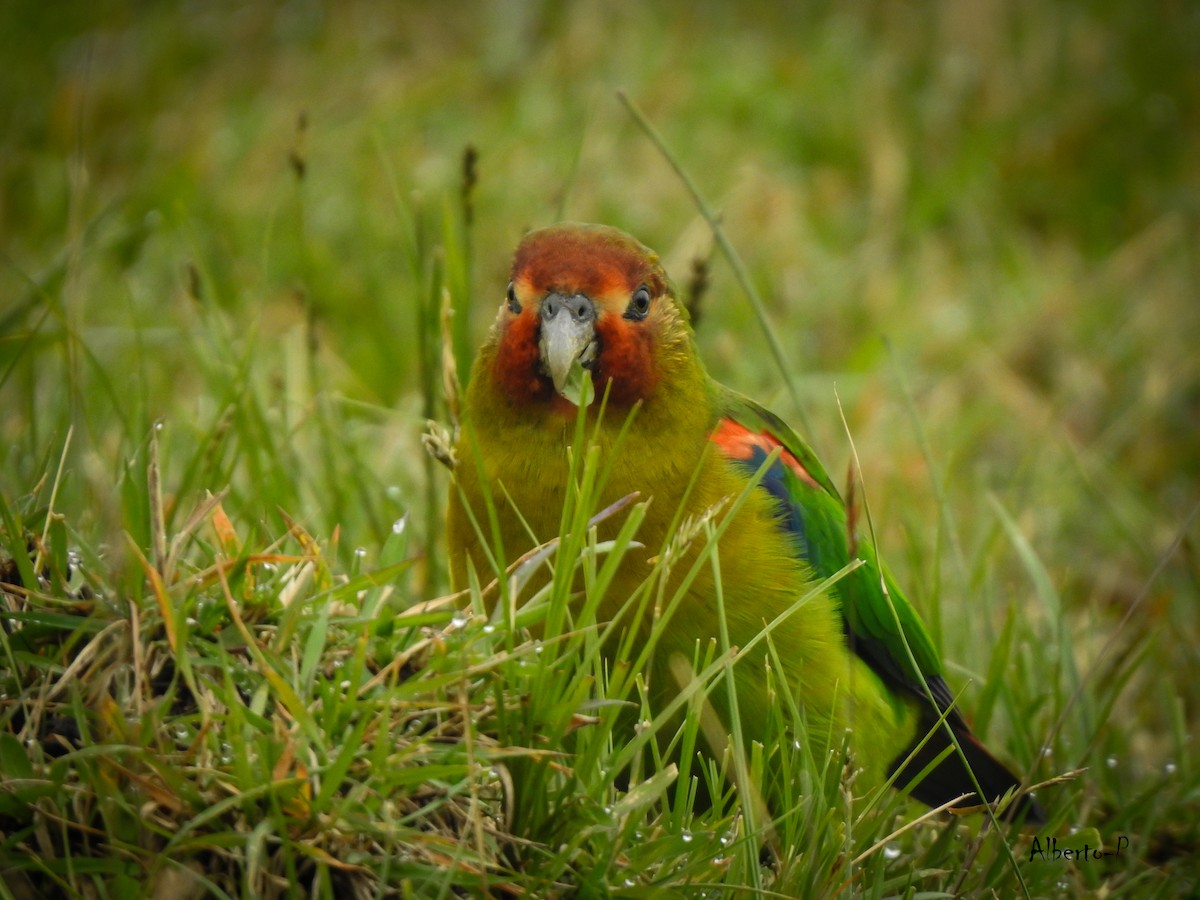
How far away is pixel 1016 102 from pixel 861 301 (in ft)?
6.47

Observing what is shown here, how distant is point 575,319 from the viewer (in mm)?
2348

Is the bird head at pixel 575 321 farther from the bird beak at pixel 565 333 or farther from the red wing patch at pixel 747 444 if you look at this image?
the red wing patch at pixel 747 444

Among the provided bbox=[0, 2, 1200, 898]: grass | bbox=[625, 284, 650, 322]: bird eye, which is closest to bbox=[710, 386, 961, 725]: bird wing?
bbox=[0, 2, 1200, 898]: grass

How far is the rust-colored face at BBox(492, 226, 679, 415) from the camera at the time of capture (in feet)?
7.72

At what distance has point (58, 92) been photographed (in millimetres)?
5293

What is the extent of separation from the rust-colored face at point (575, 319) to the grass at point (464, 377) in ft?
0.56

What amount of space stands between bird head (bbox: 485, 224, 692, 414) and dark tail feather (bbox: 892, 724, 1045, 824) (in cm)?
87

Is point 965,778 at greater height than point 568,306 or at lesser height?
lesser

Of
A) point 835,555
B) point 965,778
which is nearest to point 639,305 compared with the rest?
point 835,555

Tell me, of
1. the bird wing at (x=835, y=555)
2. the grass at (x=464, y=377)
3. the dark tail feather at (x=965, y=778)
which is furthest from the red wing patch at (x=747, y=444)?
the dark tail feather at (x=965, y=778)

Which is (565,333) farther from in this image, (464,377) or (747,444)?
(464,377)

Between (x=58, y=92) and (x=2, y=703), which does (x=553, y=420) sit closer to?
(x=2, y=703)

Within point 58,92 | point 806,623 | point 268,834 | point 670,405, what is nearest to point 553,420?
point 670,405

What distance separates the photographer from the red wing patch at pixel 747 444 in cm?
249
